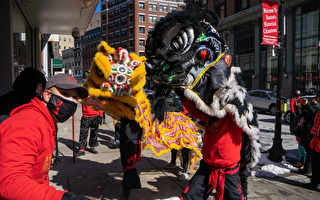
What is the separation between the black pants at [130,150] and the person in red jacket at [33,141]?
5.71 feet

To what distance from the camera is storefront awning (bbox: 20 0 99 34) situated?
629cm

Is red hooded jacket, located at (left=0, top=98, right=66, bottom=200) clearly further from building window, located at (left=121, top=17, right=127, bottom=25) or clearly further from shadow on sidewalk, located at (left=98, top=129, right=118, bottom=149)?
building window, located at (left=121, top=17, right=127, bottom=25)

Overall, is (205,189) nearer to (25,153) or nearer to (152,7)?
(25,153)

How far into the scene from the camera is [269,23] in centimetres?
649

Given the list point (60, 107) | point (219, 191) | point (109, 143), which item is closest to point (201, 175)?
point (219, 191)

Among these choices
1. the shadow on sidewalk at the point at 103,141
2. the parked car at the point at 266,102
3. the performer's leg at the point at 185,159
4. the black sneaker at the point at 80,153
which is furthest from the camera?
the parked car at the point at 266,102

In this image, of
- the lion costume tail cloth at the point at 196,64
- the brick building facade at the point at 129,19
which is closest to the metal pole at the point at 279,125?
the lion costume tail cloth at the point at 196,64

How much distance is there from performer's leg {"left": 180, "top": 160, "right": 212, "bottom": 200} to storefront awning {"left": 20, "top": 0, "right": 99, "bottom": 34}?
16.6 feet

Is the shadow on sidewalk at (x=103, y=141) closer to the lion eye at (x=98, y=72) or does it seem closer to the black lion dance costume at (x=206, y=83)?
the lion eye at (x=98, y=72)

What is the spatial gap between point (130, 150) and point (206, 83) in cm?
164

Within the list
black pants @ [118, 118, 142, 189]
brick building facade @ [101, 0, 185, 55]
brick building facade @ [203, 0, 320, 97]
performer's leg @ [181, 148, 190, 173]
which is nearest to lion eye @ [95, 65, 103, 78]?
black pants @ [118, 118, 142, 189]

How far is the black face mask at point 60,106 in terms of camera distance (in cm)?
185

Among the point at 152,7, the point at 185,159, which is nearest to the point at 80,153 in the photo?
the point at 185,159

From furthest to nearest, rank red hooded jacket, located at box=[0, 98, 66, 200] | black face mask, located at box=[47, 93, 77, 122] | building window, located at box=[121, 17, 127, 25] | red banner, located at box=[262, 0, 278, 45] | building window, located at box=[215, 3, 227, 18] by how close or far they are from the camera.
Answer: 1. building window, located at box=[121, 17, 127, 25]
2. building window, located at box=[215, 3, 227, 18]
3. red banner, located at box=[262, 0, 278, 45]
4. black face mask, located at box=[47, 93, 77, 122]
5. red hooded jacket, located at box=[0, 98, 66, 200]
